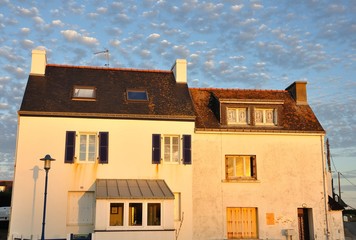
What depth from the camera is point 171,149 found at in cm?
2323

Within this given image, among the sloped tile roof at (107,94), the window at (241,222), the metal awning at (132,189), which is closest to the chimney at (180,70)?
the sloped tile roof at (107,94)

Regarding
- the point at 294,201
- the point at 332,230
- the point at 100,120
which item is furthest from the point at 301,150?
the point at 100,120

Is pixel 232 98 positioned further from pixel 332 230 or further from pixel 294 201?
pixel 332 230

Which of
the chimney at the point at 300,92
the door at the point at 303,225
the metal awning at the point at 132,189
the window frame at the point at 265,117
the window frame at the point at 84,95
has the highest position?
the chimney at the point at 300,92

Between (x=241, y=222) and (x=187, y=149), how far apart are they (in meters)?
4.90

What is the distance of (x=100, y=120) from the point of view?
73.9 ft

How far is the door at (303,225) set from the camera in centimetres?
2411

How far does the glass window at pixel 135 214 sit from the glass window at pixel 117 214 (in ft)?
1.40

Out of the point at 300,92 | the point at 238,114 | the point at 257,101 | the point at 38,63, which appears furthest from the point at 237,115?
the point at 38,63

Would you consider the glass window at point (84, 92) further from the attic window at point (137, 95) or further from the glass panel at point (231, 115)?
the glass panel at point (231, 115)

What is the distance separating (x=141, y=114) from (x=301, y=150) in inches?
365

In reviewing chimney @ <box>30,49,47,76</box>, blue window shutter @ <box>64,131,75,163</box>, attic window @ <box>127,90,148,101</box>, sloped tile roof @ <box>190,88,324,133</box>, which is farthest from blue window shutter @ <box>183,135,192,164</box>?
chimney @ <box>30,49,47,76</box>

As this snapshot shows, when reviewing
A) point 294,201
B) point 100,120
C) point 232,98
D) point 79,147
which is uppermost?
point 232,98

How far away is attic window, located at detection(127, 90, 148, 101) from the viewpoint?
24.1m
